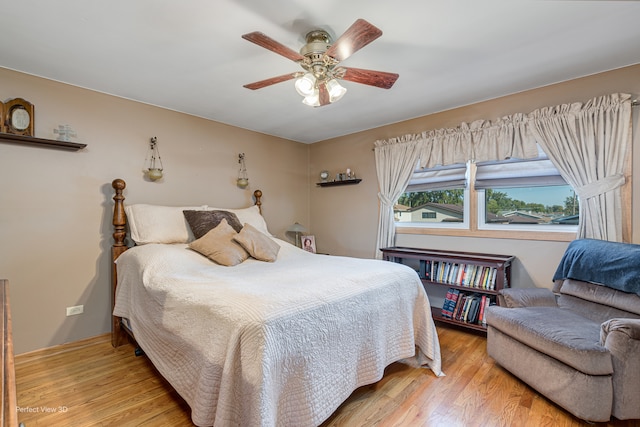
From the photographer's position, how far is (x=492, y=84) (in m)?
2.60

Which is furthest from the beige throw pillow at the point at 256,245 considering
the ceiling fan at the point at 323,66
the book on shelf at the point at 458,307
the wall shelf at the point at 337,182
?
the book on shelf at the point at 458,307

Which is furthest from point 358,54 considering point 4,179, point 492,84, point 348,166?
point 4,179

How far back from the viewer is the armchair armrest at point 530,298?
7.51 feet

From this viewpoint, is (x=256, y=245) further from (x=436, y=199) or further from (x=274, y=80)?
(x=436, y=199)

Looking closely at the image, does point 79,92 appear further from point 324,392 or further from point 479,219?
point 479,219

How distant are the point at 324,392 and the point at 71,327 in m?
2.51

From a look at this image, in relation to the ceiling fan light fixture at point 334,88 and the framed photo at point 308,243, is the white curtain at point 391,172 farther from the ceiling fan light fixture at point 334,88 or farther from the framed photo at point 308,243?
the ceiling fan light fixture at point 334,88

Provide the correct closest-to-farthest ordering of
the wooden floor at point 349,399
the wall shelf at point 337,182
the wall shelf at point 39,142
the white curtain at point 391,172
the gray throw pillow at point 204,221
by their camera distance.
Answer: the wooden floor at point 349,399, the wall shelf at point 39,142, the gray throw pillow at point 204,221, the white curtain at point 391,172, the wall shelf at point 337,182

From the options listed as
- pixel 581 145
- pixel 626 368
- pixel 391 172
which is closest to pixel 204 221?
pixel 391 172

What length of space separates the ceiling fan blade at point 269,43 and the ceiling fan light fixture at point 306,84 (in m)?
0.15

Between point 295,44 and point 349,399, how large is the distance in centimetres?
240

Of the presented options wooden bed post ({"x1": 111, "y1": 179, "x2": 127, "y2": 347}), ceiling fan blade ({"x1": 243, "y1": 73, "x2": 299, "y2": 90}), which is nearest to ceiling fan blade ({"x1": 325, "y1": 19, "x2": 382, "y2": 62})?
ceiling fan blade ({"x1": 243, "y1": 73, "x2": 299, "y2": 90})

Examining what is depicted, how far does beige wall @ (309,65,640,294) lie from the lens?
238 centimetres

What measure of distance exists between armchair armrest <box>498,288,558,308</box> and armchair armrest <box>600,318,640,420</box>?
27.0 inches
